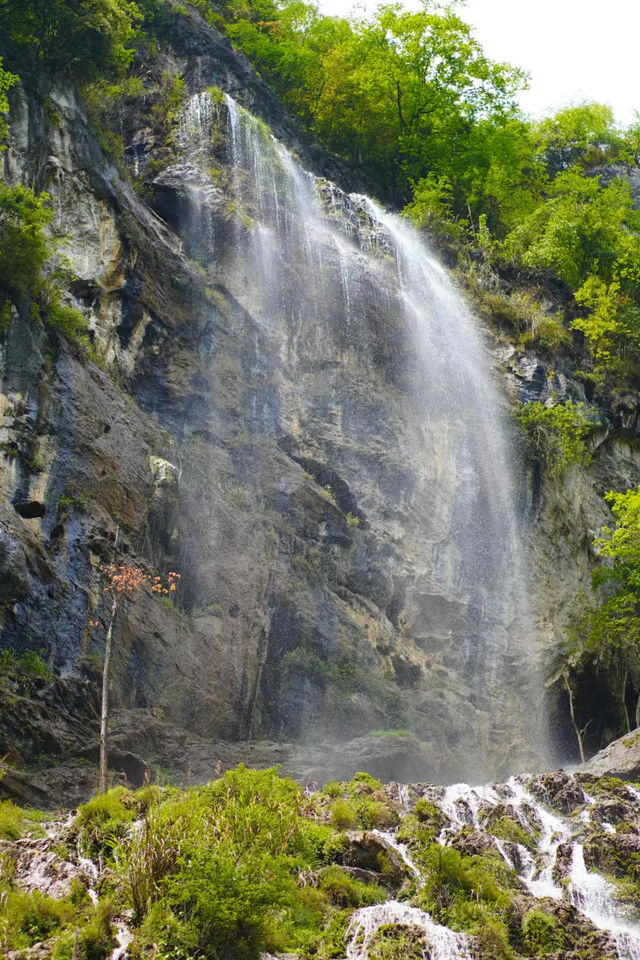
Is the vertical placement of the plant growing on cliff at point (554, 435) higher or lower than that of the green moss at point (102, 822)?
higher

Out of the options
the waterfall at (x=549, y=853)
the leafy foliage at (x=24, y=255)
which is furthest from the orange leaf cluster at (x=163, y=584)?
the waterfall at (x=549, y=853)

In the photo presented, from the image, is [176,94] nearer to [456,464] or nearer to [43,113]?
[43,113]

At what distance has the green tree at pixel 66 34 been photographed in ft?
70.1

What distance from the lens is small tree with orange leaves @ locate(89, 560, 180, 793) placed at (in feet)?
44.2

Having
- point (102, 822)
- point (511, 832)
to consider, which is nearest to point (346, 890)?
point (102, 822)

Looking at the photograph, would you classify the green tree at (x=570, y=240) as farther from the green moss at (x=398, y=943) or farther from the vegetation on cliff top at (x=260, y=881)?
the green moss at (x=398, y=943)

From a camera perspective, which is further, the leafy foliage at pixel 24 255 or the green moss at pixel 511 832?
the leafy foliage at pixel 24 255

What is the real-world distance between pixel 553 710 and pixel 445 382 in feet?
34.1

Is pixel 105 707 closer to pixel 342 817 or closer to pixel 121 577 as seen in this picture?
pixel 121 577

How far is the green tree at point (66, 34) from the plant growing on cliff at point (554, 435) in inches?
629

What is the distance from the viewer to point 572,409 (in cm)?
2723

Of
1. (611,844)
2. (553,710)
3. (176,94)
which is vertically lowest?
(611,844)

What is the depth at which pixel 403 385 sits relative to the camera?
84.9ft

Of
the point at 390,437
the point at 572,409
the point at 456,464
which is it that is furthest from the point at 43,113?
the point at 572,409
